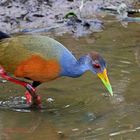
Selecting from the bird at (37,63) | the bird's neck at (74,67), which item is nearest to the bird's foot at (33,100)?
the bird at (37,63)

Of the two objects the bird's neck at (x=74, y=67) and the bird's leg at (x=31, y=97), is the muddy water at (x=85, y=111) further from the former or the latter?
the bird's neck at (x=74, y=67)

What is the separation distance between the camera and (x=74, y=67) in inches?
261

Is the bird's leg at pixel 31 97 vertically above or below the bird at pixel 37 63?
below

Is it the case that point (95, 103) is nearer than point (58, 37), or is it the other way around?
point (95, 103)

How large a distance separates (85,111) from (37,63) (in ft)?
2.40

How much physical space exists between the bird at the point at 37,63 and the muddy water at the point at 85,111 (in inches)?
9.8

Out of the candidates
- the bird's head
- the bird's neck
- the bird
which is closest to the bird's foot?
the bird

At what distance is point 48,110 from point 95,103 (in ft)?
1.74

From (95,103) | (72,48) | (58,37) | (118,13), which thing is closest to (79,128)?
(95,103)

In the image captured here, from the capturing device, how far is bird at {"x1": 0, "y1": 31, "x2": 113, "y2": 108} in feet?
21.2

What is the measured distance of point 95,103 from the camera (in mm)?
6820

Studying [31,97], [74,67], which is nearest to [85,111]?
[74,67]

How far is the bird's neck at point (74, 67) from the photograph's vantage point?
6594 millimetres

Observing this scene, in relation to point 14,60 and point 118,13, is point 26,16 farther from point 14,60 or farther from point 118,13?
point 14,60
